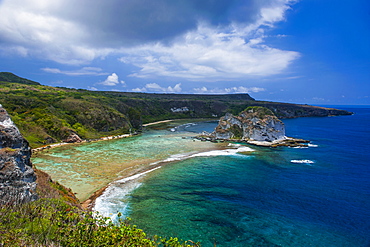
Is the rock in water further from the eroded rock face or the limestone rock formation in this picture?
the eroded rock face

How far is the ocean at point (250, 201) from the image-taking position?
22.2m

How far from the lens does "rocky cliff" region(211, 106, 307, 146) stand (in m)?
74.3

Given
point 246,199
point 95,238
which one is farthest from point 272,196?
point 95,238

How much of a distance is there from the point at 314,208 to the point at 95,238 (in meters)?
27.2

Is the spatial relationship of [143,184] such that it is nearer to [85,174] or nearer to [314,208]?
[85,174]

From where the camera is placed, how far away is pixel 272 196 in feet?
102

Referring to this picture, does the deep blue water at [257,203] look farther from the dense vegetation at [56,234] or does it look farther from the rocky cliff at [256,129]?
the rocky cliff at [256,129]

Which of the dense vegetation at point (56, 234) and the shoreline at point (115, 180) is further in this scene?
the shoreline at point (115, 180)

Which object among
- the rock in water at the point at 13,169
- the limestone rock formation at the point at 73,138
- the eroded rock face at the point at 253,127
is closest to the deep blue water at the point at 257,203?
the rock in water at the point at 13,169

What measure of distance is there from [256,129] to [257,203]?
50.1m

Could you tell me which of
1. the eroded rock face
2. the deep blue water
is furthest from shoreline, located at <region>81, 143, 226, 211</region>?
the eroded rock face

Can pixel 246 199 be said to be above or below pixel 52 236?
below

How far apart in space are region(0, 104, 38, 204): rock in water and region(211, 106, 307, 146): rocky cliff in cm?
6518

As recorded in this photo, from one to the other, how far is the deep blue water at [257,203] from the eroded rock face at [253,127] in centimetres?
2586
